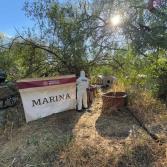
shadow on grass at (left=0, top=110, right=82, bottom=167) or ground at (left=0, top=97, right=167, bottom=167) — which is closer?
ground at (left=0, top=97, right=167, bottom=167)

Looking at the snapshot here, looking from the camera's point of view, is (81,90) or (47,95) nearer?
(47,95)

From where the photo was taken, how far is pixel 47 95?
5.95 m

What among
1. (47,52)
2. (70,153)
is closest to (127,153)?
(70,153)

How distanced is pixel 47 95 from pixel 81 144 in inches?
69.2

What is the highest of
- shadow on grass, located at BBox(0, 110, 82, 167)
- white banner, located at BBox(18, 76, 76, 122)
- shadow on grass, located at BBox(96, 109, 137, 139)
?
white banner, located at BBox(18, 76, 76, 122)

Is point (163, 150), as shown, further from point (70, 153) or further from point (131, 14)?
point (131, 14)

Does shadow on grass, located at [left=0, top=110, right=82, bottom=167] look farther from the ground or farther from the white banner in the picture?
the white banner

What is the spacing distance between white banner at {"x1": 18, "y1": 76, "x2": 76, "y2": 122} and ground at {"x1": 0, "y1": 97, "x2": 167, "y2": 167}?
0.75ft

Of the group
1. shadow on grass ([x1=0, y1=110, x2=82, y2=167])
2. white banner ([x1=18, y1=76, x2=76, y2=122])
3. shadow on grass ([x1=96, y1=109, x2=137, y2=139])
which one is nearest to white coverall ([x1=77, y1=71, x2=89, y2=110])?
white banner ([x1=18, y1=76, x2=76, y2=122])

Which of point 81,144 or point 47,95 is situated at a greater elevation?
point 47,95

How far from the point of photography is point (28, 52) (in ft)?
23.7

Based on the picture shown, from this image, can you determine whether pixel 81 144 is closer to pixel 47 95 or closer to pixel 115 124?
pixel 115 124

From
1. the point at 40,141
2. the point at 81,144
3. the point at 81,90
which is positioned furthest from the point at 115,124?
the point at 40,141

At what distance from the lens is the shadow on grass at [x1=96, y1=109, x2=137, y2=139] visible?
4.91m
